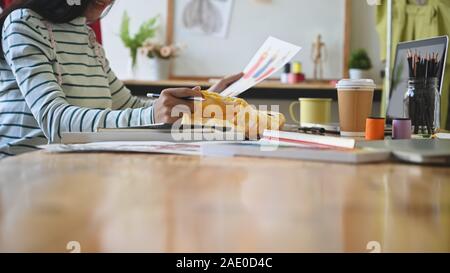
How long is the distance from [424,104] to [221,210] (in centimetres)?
90

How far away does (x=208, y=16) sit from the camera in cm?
320

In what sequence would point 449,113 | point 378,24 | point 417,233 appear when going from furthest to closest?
point 378,24, point 449,113, point 417,233

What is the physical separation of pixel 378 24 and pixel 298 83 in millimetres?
525

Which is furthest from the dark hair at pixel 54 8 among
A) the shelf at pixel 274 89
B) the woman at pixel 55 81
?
the shelf at pixel 274 89

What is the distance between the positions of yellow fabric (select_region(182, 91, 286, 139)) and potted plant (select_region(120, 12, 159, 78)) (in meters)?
2.26

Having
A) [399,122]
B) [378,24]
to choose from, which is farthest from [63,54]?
[378,24]

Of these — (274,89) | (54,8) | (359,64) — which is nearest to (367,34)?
(359,64)

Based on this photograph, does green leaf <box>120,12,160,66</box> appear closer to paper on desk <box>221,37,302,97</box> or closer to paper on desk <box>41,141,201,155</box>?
paper on desk <box>221,37,302,97</box>

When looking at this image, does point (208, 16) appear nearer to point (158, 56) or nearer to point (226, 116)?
point (158, 56)

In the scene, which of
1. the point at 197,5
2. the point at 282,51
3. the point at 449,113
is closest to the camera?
the point at 282,51

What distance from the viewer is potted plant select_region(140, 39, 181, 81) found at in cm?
306

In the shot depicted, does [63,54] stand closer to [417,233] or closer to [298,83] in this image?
[417,233]

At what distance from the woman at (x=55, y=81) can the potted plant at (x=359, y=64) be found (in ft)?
5.57

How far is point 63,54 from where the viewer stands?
1393 millimetres
